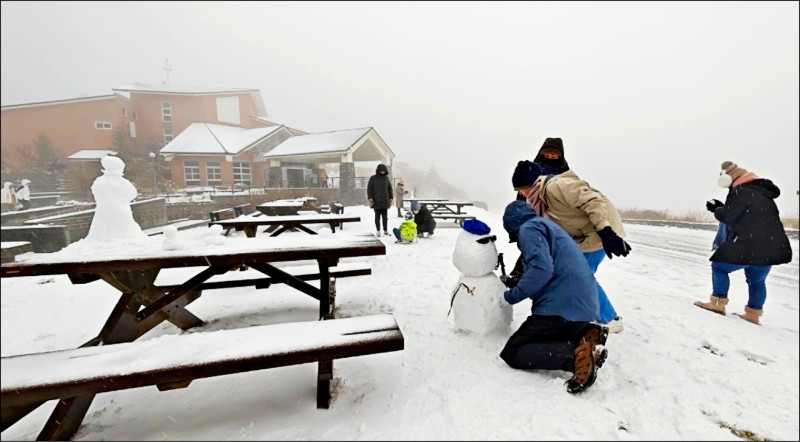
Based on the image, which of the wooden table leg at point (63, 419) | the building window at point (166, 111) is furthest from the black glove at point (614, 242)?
the building window at point (166, 111)

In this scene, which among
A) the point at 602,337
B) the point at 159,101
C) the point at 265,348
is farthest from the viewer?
the point at 159,101

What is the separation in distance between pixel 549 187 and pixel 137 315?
11.7 feet

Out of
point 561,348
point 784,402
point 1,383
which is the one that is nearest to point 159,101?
point 1,383

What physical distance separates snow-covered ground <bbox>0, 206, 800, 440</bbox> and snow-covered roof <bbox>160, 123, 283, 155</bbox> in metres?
17.6

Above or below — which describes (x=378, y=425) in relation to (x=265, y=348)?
below

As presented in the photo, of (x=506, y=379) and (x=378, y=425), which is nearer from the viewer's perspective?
(x=378, y=425)

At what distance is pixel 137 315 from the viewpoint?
2.48 metres

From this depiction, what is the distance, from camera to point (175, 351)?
5.19 ft

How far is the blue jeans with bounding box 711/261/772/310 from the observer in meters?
3.06

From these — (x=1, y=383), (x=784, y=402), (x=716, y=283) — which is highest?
(x=1, y=383)

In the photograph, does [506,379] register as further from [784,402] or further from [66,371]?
[66,371]

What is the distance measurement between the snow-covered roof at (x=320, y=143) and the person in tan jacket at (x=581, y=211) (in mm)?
16166

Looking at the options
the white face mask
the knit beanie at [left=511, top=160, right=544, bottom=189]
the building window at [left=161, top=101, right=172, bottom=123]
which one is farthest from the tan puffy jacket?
the building window at [left=161, top=101, right=172, bottom=123]

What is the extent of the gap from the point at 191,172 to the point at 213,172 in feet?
3.91
